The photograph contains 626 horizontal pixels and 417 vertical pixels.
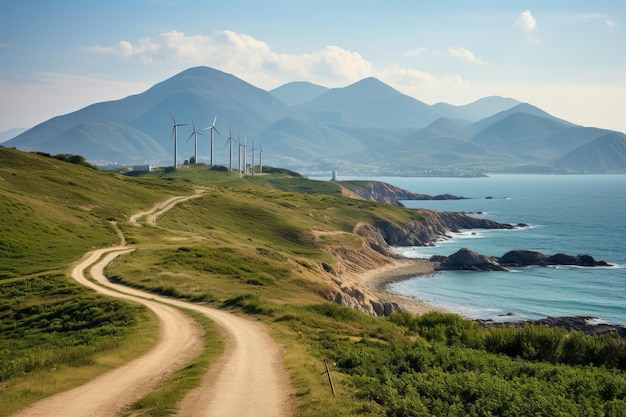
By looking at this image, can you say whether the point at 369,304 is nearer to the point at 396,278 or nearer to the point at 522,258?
the point at 396,278

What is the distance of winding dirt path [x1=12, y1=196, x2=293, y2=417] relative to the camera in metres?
26.6

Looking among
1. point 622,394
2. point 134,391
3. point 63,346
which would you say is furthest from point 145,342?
point 622,394

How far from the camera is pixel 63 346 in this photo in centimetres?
4066

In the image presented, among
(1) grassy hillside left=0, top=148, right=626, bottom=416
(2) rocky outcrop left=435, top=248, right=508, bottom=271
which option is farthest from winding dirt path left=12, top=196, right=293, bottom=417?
(2) rocky outcrop left=435, top=248, right=508, bottom=271

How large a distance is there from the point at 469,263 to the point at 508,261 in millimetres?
14020

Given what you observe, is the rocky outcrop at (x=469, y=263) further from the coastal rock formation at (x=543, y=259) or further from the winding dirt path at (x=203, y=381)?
the winding dirt path at (x=203, y=381)

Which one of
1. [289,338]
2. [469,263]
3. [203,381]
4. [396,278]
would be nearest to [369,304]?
[396,278]

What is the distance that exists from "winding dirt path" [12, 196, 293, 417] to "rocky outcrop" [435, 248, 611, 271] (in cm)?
11057

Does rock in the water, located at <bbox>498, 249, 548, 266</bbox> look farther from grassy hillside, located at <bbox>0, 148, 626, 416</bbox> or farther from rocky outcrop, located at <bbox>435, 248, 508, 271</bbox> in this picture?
grassy hillside, located at <bbox>0, 148, 626, 416</bbox>

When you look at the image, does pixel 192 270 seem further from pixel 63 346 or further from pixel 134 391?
pixel 134 391

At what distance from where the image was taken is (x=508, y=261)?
15450 cm

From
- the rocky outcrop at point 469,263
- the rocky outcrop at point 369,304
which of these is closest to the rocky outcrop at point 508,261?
the rocky outcrop at point 469,263

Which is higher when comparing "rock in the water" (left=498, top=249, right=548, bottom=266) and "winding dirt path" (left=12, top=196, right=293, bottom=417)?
"winding dirt path" (left=12, top=196, right=293, bottom=417)

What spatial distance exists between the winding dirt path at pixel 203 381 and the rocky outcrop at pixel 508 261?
363ft
